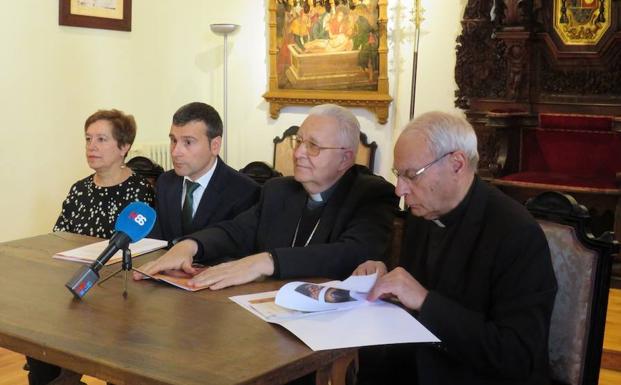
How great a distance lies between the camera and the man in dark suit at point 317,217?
282 cm

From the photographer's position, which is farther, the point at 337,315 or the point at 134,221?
the point at 134,221

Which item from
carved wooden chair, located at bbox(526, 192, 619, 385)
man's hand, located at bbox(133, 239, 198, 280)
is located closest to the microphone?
man's hand, located at bbox(133, 239, 198, 280)

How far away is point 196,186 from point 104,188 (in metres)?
0.50

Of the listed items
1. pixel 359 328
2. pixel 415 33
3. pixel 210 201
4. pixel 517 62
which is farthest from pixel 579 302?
pixel 415 33

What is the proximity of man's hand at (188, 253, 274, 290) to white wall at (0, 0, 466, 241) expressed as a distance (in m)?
3.62

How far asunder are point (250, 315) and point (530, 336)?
73 centimetres

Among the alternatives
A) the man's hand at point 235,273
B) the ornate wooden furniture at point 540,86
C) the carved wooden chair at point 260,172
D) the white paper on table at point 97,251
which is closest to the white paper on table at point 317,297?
the man's hand at point 235,273

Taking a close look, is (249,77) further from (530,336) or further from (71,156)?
(530,336)

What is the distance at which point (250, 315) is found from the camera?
2.27m

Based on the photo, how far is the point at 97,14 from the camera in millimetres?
6402

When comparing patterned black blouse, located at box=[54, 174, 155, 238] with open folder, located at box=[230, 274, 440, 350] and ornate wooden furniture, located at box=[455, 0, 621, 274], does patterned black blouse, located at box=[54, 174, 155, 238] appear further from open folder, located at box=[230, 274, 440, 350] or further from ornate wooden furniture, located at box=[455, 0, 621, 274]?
ornate wooden furniture, located at box=[455, 0, 621, 274]

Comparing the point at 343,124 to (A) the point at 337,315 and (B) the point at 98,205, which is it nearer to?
(A) the point at 337,315

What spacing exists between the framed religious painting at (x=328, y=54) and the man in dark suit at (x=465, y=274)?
4.63 m

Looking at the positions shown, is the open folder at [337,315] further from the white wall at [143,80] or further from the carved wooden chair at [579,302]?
the white wall at [143,80]
